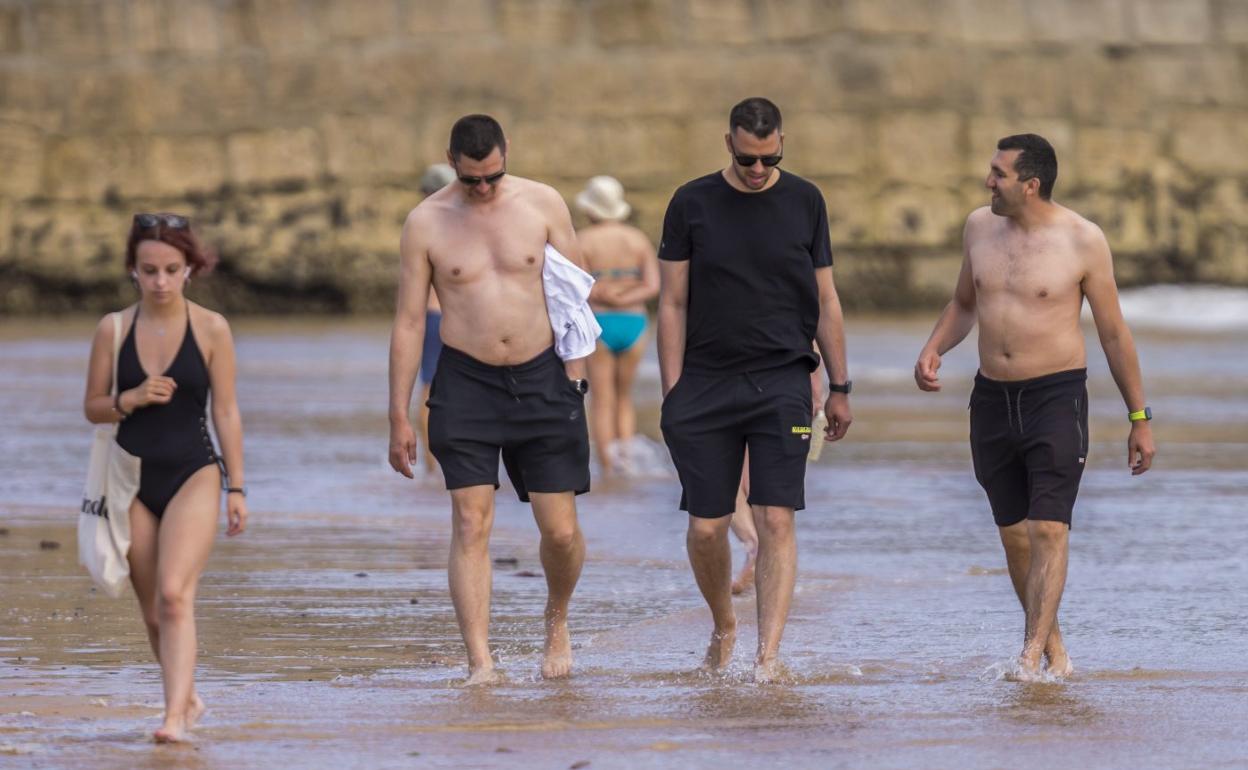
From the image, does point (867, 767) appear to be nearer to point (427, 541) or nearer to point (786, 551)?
point (786, 551)

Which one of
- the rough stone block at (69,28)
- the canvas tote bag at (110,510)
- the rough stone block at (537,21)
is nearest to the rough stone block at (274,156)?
the rough stone block at (69,28)

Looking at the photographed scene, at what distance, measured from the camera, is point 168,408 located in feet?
23.3

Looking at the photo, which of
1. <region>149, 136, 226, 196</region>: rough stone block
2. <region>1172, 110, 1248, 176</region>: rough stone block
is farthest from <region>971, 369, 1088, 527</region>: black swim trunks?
<region>1172, 110, 1248, 176</region>: rough stone block

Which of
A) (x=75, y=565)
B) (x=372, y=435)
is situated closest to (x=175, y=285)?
(x=75, y=565)

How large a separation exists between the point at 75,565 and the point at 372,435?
19.7 ft

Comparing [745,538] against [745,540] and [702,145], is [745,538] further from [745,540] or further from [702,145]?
[702,145]

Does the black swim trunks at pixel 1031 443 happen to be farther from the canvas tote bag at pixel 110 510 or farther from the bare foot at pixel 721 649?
the canvas tote bag at pixel 110 510

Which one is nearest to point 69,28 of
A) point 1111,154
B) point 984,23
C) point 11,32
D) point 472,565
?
point 11,32

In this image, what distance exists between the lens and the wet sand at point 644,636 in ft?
22.9

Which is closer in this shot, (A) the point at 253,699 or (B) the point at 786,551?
(A) the point at 253,699

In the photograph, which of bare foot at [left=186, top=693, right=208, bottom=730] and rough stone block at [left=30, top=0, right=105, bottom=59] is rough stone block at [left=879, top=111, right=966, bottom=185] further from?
bare foot at [left=186, top=693, right=208, bottom=730]

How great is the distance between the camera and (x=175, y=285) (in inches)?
279

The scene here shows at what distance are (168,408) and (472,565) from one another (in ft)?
4.52

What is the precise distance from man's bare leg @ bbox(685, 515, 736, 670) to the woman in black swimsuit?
1.74 metres
